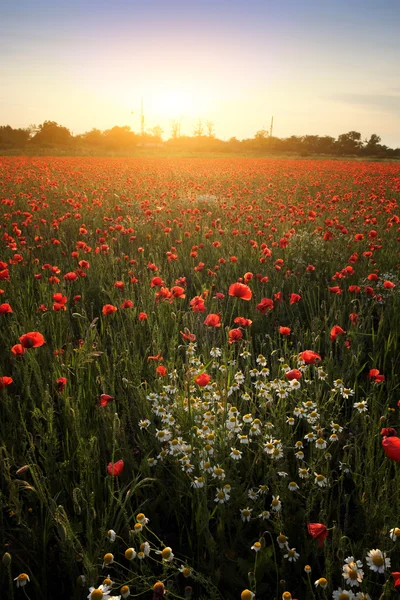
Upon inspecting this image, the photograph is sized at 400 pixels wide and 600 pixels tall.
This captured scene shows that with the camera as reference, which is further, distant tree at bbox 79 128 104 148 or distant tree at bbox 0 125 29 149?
distant tree at bbox 79 128 104 148

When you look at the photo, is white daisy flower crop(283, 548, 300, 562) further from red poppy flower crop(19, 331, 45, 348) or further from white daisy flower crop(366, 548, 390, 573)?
red poppy flower crop(19, 331, 45, 348)

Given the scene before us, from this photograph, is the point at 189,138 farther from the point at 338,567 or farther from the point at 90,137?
the point at 338,567

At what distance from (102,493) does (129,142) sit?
61.7 meters

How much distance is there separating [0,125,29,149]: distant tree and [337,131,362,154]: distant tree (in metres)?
37.0

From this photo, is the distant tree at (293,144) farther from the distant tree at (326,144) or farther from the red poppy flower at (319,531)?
the red poppy flower at (319,531)

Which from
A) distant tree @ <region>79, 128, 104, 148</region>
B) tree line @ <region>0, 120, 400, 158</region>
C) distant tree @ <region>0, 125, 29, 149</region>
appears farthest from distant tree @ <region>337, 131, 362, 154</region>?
distant tree @ <region>0, 125, 29, 149</region>

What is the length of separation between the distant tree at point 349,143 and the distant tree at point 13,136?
37.0m

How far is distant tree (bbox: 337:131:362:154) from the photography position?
48.9 metres

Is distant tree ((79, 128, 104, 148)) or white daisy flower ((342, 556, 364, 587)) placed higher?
distant tree ((79, 128, 104, 148))

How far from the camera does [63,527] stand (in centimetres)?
154

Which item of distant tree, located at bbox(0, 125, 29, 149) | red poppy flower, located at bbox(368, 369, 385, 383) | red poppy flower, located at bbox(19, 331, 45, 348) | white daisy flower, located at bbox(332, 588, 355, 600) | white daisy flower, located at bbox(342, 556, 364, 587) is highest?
distant tree, located at bbox(0, 125, 29, 149)

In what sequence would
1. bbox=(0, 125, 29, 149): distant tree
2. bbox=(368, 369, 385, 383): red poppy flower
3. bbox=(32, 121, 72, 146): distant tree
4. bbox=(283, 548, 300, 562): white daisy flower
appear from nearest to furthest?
bbox=(283, 548, 300, 562): white daisy flower → bbox=(368, 369, 385, 383): red poppy flower → bbox=(0, 125, 29, 149): distant tree → bbox=(32, 121, 72, 146): distant tree

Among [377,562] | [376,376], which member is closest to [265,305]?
[376,376]

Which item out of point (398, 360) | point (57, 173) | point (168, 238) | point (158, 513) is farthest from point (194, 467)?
point (57, 173)
